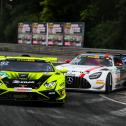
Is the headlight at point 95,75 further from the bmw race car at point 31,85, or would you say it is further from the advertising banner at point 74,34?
the advertising banner at point 74,34

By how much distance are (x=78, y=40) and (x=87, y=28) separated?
10.3 m

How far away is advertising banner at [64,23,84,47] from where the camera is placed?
48812 mm

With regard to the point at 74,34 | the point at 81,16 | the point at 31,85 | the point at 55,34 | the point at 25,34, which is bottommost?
the point at 25,34

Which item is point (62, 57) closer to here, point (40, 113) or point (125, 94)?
point (125, 94)

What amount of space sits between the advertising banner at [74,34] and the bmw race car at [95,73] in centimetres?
2829

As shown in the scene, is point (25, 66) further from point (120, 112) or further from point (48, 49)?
point (48, 49)

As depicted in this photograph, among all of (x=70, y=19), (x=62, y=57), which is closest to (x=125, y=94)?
(x=62, y=57)

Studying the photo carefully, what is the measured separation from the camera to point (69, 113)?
41.8 ft

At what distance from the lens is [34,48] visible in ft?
154

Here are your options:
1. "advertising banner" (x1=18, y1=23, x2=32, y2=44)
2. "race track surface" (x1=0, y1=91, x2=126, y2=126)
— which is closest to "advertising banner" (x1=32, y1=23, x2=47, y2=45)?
"advertising banner" (x1=18, y1=23, x2=32, y2=44)


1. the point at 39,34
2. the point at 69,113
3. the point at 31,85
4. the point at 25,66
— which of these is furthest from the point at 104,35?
the point at 69,113

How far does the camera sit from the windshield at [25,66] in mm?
14703

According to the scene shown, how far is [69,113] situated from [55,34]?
38.2 m

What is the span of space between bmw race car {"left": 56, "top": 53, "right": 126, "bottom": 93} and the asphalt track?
4.19ft
